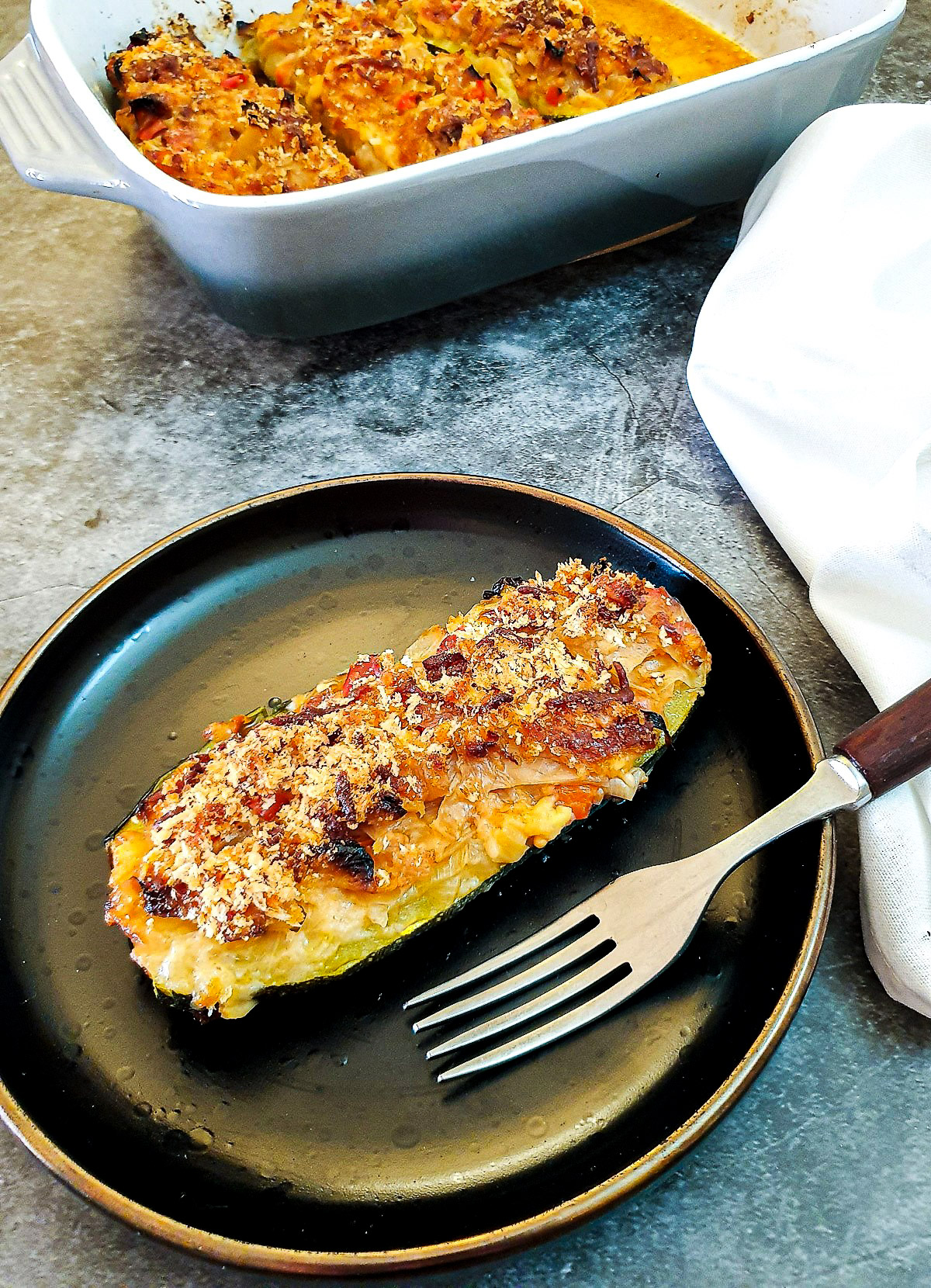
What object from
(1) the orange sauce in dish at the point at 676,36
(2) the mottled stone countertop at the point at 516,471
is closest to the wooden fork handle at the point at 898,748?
(2) the mottled stone countertop at the point at 516,471

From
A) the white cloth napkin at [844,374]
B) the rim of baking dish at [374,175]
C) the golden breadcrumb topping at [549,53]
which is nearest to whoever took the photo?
the white cloth napkin at [844,374]

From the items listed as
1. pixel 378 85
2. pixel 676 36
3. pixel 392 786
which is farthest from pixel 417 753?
pixel 676 36

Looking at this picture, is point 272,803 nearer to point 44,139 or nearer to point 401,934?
point 401,934

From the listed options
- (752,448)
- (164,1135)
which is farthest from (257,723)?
(752,448)

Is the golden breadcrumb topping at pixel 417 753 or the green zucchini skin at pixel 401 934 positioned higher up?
the golden breadcrumb topping at pixel 417 753

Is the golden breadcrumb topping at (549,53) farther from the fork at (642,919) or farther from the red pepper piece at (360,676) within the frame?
the fork at (642,919)

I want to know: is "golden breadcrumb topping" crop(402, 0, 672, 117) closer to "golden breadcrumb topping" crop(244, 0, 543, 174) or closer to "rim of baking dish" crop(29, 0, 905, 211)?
"golden breadcrumb topping" crop(244, 0, 543, 174)

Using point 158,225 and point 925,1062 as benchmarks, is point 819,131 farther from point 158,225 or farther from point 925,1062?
point 925,1062

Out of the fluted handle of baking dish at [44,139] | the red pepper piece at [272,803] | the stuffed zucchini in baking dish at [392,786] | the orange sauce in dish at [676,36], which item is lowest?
the stuffed zucchini in baking dish at [392,786]

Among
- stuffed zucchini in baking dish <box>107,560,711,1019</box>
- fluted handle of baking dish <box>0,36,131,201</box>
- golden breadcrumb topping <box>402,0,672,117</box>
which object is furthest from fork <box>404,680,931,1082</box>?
golden breadcrumb topping <box>402,0,672,117</box>
